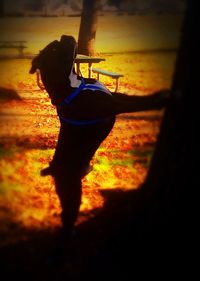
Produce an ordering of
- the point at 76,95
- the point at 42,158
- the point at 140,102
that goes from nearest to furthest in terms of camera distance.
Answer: the point at 140,102 < the point at 76,95 < the point at 42,158

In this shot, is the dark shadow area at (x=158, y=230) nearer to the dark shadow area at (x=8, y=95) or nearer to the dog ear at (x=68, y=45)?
the dog ear at (x=68, y=45)

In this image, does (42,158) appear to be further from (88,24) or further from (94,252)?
(88,24)

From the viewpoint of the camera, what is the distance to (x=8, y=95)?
9.48 m

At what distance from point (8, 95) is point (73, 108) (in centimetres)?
667

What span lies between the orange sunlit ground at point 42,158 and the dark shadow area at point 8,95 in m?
0.14

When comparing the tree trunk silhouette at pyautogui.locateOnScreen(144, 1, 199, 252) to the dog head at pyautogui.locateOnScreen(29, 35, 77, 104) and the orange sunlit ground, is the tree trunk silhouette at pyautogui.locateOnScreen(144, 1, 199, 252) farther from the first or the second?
the orange sunlit ground

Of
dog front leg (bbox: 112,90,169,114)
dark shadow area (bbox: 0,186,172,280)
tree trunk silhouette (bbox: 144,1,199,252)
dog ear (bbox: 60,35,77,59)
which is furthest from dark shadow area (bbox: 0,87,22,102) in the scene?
tree trunk silhouette (bbox: 144,1,199,252)

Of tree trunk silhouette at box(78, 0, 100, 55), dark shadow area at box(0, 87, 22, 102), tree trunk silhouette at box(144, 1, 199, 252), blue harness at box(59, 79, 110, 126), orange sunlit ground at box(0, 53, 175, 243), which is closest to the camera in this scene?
tree trunk silhouette at box(144, 1, 199, 252)

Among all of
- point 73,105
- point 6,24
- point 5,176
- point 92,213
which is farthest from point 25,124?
point 6,24

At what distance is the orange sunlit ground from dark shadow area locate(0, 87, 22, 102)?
136 millimetres

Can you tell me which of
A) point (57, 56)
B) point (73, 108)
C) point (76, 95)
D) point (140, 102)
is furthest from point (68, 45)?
point (140, 102)

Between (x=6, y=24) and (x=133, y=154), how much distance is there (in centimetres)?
2068

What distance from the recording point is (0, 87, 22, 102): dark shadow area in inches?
363

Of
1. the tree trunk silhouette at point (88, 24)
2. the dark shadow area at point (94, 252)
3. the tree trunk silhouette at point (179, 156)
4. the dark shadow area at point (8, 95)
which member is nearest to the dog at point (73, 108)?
the tree trunk silhouette at point (179, 156)
